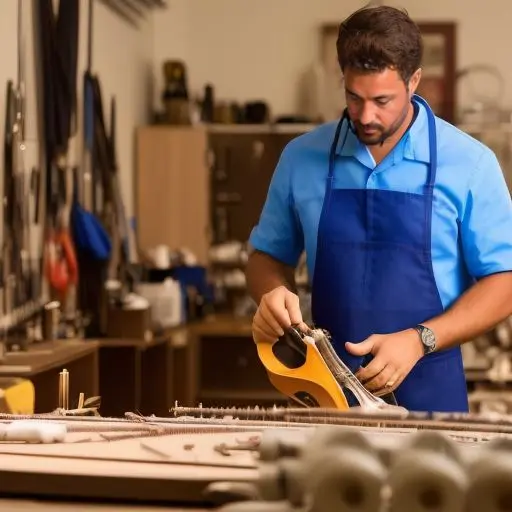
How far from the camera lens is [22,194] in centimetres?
400

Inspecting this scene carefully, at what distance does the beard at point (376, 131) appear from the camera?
2131mm

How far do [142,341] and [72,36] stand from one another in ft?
4.10

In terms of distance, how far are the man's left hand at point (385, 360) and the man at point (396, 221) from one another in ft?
0.06

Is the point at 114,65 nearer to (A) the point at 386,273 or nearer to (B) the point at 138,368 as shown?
(B) the point at 138,368

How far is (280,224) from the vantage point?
91.2 inches

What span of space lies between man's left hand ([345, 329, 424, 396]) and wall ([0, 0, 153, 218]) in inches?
92.1

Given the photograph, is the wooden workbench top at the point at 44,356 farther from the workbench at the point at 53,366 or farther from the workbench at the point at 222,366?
the workbench at the point at 222,366

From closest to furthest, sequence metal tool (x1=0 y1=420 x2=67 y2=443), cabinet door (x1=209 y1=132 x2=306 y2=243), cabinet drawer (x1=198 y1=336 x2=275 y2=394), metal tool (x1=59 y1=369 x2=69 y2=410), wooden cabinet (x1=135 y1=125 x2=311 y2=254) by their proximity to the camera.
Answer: metal tool (x1=0 y1=420 x2=67 y2=443), metal tool (x1=59 y1=369 x2=69 y2=410), cabinet drawer (x1=198 y1=336 x2=275 y2=394), wooden cabinet (x1=135 y1=125 x2=311 y2=254), cabinet door (x1=209 y1=132 x2=306 y2=243)

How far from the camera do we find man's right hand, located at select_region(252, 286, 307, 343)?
76.4 inches

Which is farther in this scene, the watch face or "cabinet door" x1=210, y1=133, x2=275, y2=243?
"cabinet door" x1=210, y1=133, x2=275, y2=243

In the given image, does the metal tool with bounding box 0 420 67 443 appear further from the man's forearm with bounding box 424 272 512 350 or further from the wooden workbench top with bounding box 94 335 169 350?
the wooden workbench top with bounding box 94 335 169 350

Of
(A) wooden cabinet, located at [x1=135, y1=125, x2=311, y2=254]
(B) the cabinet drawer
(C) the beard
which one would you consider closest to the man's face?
(C) the beard

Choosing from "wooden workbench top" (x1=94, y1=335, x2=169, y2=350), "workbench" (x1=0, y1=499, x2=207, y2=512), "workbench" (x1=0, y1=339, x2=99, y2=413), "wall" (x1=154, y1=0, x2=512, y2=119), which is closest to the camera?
"workbench" (x1=0, y1=499, x2=207, y2=512)

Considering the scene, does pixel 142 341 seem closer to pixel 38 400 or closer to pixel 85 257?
pixel 85 257
